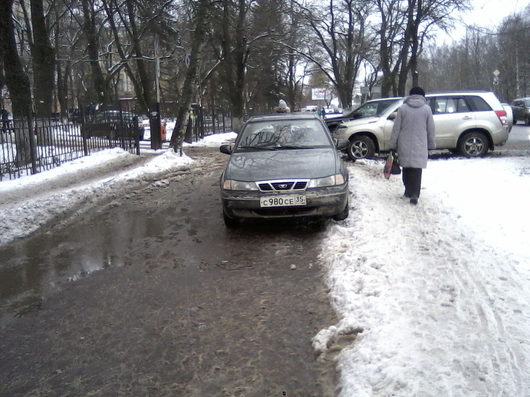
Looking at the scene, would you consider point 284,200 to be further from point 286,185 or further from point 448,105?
point 448,105

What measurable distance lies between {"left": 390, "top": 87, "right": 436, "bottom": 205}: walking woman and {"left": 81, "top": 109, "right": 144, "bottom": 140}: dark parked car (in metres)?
9.42

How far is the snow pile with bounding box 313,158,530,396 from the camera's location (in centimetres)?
294

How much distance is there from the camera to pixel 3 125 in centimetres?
1041

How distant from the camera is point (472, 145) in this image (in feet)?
43.0

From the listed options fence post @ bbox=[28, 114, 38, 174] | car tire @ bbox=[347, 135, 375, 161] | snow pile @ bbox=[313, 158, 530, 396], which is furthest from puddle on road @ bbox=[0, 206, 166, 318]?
car tire @ bbox=[347, 135, 375, 161]

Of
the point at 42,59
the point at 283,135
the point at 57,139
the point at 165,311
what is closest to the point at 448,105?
the point at 283,135

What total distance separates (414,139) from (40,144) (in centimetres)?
859

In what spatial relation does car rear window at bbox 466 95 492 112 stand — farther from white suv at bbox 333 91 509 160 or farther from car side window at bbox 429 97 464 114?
car side window at bbox 429 97 464 114

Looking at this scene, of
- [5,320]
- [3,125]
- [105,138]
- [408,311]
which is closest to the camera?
[408,311]

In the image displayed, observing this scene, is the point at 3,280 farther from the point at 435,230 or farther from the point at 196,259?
the point at 435,230

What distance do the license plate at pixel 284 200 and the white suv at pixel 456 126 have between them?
301 inches

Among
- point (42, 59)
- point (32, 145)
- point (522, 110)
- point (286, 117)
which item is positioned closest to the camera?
point (286, 117)

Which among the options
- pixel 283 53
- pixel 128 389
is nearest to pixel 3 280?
pixel 128 389

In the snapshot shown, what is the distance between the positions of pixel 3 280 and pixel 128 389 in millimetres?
2862
